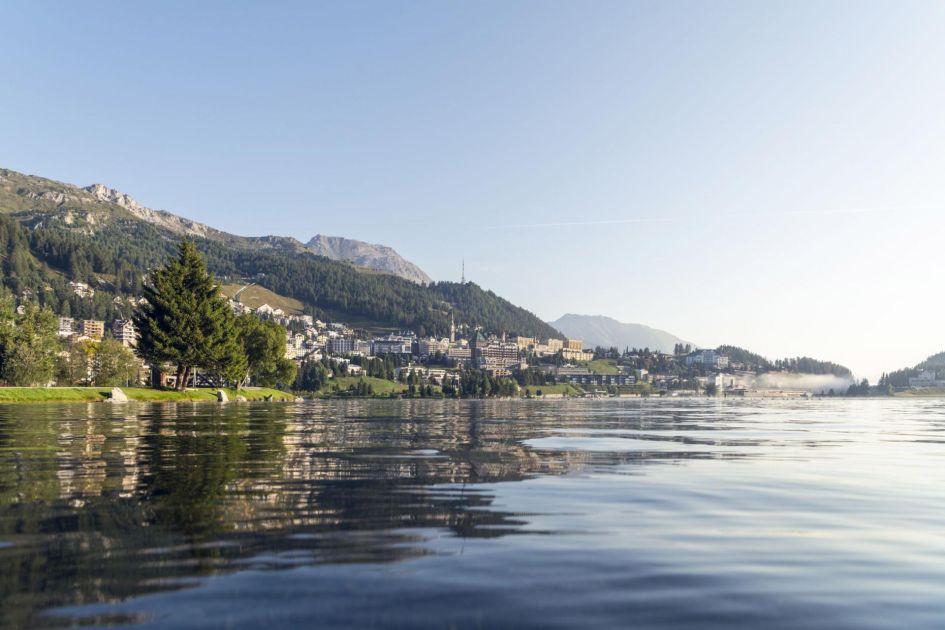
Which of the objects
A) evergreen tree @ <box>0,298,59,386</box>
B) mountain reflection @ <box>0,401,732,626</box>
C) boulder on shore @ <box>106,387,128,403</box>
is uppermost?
evergreen tree @ <box>0,298,59,386</box>

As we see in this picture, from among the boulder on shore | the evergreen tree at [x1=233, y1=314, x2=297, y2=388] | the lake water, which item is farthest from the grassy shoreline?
the lake water

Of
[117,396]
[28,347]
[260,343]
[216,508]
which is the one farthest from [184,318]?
Answer: [216,508]

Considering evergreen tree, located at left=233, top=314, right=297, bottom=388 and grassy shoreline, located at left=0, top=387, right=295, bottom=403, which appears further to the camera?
evergreen tree, located at left=233, top=314, right=297, bottom=388

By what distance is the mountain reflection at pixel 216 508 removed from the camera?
8.52m

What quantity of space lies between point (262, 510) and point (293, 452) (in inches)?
500

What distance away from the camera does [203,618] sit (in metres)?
6.72

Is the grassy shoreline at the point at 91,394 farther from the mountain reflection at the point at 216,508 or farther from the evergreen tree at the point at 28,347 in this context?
the mountain reflection at the point at 216,508

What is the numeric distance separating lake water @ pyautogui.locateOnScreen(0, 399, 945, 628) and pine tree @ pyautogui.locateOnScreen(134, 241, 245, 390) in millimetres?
96871

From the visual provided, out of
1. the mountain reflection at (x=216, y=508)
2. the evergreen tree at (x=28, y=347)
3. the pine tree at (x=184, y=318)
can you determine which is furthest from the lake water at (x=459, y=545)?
the pine tree at (x=184, y=318)

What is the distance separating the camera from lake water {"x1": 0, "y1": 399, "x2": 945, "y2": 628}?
7.22 m

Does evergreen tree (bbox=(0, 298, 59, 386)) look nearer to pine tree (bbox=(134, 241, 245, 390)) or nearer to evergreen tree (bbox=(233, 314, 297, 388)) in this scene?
pine tree (bbox=(134, 241, 245, 390))

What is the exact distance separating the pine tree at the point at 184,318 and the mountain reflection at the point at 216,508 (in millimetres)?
90838

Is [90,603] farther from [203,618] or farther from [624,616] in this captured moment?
[624,616]

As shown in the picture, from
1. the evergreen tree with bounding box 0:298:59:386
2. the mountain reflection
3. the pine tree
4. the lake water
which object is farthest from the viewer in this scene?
the pine tree
